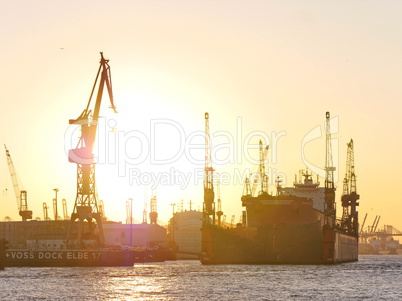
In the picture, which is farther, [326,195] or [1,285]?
[326,195]

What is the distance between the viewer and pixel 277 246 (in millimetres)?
139250

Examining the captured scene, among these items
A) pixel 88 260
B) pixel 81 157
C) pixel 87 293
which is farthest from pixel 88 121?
pixel 87 293

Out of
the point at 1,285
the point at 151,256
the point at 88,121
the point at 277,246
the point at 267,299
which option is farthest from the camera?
the point at 151,256

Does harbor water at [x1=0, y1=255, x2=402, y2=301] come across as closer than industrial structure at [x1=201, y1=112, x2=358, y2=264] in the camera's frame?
Yes

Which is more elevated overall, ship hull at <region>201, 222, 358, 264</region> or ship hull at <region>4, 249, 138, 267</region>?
ship hull at <region>201, 222, 358, 264</region>

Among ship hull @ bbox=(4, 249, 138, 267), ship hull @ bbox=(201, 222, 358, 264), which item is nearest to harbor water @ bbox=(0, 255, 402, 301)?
ship hull @ bbox=(201, 222, 358, 264)

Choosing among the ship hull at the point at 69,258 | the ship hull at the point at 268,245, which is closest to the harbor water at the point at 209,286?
the ship hull at the point at 268,245

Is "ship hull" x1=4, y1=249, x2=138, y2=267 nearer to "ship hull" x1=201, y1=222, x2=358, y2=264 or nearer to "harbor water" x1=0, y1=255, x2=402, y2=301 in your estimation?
"ship hull" x1=201, y1=222, x2=358, y2=264

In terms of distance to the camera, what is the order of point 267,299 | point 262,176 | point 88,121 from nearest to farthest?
point 267,299
point 88,121
point 262,176

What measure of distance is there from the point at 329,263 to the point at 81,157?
46170 mm

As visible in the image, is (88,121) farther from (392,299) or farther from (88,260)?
(392,299)

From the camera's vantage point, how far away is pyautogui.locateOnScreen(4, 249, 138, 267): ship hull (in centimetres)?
14475

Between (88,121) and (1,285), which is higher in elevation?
(88,121)

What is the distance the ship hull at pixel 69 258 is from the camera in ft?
475
